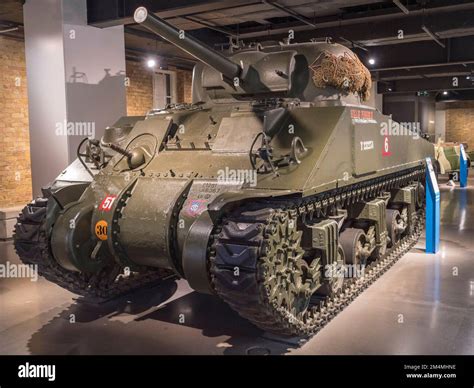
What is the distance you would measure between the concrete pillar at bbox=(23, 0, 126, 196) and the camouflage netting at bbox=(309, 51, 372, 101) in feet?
15.5

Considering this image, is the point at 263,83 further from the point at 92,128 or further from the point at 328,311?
the point at 92,128

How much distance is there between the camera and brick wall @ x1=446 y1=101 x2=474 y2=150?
33.6m

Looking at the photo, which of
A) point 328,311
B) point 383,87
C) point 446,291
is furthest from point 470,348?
point 383,87

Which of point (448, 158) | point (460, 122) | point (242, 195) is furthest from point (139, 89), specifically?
point (460, 122)

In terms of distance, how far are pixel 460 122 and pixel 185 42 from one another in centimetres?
3150

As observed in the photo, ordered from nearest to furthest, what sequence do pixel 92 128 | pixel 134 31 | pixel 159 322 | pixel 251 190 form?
pixel 251 190, pixel 159 322, pixel 92 128, pixel 134 31

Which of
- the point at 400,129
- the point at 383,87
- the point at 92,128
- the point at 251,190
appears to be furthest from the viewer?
the point at 383,87

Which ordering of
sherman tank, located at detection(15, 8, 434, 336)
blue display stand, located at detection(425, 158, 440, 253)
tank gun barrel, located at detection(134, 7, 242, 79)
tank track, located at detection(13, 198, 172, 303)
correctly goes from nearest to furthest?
sherman tank, located at detection(15, 8, 434, 336) < tank gun barrel, located at detection(134, 7, 242, 79) < tank track, located at detection(13, 198, 172, 303) < blue display stand, located at detection(425, 158, 440, 253)

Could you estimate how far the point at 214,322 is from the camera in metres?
5.95

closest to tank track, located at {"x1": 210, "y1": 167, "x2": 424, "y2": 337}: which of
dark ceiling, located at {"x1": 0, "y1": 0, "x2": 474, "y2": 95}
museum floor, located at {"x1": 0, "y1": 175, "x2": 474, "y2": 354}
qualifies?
museum floor, located at {"x1": 0, "y1": 175, "x2": 474, "y2": 354}

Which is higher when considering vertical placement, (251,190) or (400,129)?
(400,129)

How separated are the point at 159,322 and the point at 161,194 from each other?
1.43 meters

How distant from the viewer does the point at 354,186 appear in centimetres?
662

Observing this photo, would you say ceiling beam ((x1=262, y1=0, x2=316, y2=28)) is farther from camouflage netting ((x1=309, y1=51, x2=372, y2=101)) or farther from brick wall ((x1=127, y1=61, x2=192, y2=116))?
brick wall ((x1=127, y1=61, x2=192, y2=116))
